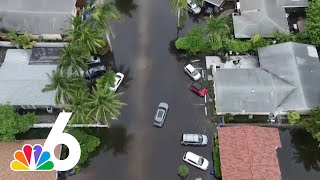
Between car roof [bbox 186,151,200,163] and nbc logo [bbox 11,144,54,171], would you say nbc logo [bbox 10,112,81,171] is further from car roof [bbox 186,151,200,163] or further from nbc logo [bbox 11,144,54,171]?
car roof [bbox 186,151,200,163]

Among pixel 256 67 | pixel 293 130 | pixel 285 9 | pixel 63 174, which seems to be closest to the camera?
pixel 63 174

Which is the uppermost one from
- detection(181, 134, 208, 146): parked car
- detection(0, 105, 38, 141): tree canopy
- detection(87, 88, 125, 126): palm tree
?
detection(87, 88, 125, 126): palm tree

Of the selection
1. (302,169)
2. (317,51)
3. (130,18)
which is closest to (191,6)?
(130,18)

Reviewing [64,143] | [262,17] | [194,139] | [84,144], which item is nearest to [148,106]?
[194,139]

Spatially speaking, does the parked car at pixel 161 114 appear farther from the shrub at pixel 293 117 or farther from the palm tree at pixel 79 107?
the shrub at pixel 293 117

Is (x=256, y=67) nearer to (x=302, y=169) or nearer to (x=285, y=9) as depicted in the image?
(x=285, y=9)

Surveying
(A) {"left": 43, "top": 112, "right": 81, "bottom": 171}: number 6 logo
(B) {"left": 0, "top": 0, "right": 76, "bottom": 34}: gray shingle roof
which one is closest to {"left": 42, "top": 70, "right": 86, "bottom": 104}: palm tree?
(A) {"left": 43, "top": 112, "right": 81, "bottom": 171}: number 6 logo

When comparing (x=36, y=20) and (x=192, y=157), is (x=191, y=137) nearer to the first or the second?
(x=192, y=157)
